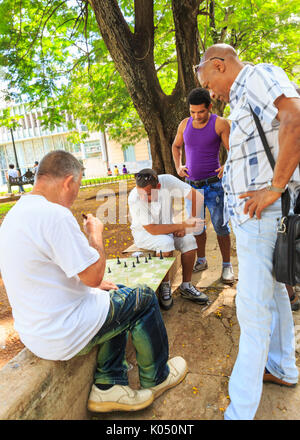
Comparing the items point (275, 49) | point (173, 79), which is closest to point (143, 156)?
point (173, 79)

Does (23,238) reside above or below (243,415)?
above

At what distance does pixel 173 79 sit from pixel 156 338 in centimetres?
1324

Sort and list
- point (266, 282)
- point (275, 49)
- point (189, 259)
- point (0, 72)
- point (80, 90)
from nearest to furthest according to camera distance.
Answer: point (266, 282)
point (189, 259)
point (0, 72)
point (275, 49)
point (80, 90)

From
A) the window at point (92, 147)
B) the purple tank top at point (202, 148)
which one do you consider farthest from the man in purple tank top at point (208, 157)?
the window at point (92, 147)

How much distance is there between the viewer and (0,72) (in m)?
7.92

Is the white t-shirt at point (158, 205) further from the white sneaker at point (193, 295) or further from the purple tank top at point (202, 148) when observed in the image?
the white sneaker at point (193, 295)

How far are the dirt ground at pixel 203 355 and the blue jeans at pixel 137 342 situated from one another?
0.21 metres

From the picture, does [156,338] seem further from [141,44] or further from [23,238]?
[141,44]

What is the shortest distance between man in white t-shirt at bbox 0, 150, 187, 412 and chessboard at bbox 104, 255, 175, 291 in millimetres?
700

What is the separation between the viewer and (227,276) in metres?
3.91

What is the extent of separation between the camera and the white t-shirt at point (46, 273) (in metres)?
1.68

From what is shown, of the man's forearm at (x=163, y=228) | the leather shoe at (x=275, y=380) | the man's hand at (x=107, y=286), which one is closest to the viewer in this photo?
the leather shoe at (x=275, y=380)

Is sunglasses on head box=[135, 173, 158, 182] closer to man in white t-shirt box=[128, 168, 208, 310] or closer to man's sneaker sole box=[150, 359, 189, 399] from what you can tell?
man in white t-shirt box=[128, 168, 208, 310]

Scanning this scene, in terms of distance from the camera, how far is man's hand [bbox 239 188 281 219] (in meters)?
1.73
